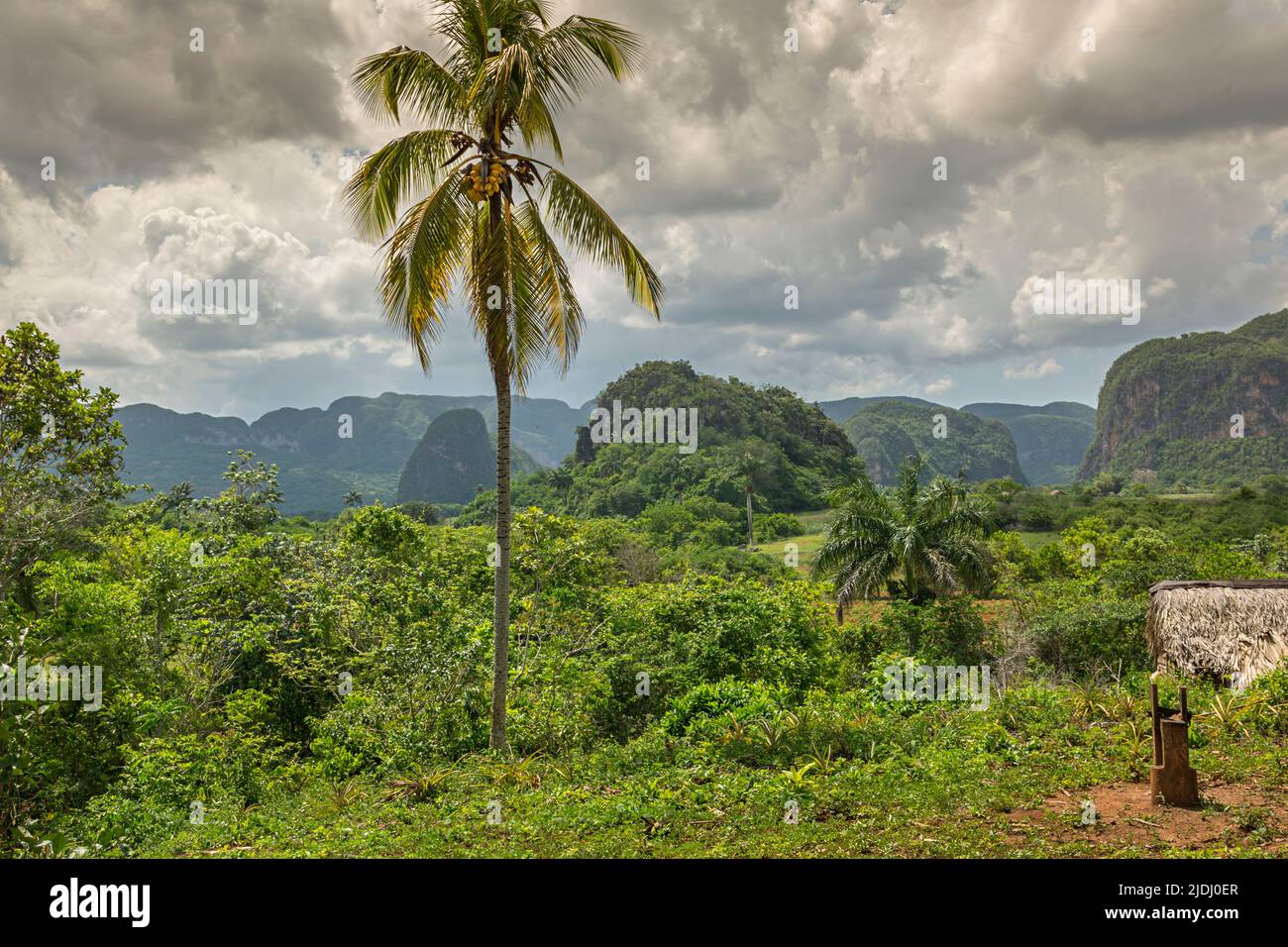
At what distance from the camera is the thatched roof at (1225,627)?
10891mm

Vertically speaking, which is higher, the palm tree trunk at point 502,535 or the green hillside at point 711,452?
the green hillside at point 711,452

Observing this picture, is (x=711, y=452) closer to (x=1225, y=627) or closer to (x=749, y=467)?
(x=749, y=467)

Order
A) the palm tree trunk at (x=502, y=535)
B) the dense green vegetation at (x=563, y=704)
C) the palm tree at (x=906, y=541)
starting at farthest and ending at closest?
the palm tree at (x=906, y=541)
the palm tree trunk at (x=502, y=535)
the dense green vegetation at (x=563, y=704)

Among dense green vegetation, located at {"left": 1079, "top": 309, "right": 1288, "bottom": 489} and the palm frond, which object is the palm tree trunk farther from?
dense green vegetation, located at {"left": 1079, "top": 309, "right": 1288, "bottom": 489}

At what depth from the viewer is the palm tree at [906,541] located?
651 inches

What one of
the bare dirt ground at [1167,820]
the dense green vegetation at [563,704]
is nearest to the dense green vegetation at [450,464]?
the dense green vegetation at [563,704]

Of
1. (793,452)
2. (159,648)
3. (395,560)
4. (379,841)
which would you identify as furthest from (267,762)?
(793,452)

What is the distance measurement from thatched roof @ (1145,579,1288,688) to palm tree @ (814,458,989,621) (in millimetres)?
4505

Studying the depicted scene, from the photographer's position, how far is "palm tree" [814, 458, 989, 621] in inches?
651

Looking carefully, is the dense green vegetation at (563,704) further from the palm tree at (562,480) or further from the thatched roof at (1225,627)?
the palm tree at (562,480)

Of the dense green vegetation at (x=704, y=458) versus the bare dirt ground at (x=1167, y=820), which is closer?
the bare dirt ground at (x=1167, y=820)

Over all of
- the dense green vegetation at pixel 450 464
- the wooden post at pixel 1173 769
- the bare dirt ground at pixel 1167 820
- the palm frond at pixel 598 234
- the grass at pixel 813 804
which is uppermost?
Result: the dense green vegetation at pixel 450 464

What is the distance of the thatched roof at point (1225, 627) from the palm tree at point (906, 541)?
177 inches

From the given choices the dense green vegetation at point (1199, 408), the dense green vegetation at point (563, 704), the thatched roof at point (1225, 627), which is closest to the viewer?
the dense green vegetation at point (563, 704)
